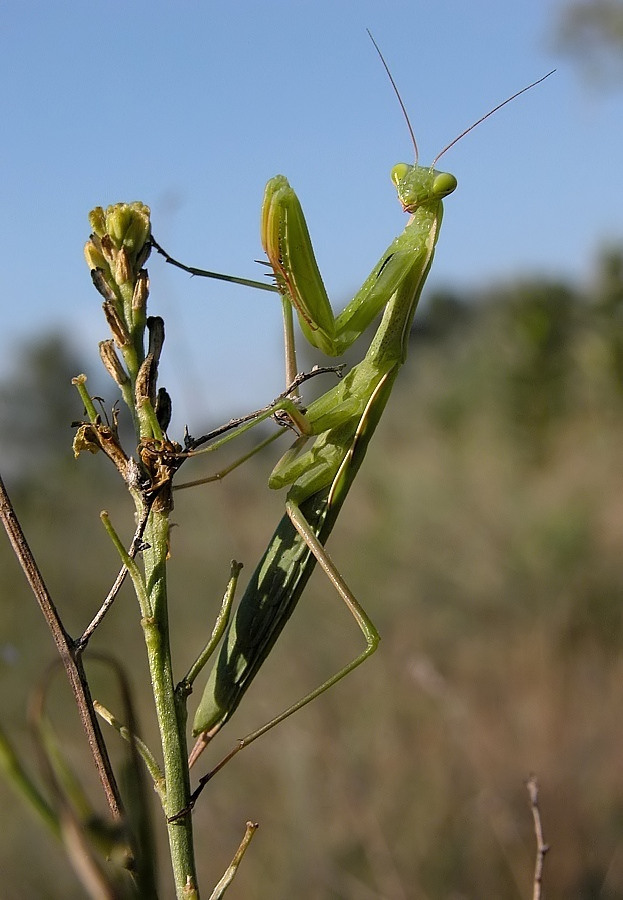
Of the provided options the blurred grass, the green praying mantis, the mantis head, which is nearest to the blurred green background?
the blurred grass

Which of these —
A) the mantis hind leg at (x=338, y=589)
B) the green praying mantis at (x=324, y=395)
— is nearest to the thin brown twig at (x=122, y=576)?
the green praying mantis at (x=324, y=395)

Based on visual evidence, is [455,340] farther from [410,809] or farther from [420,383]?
[410,809]

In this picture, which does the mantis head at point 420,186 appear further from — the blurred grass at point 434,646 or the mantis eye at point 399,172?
the blurred grass at point 434,646

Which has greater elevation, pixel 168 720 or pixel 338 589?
pixel 168 720

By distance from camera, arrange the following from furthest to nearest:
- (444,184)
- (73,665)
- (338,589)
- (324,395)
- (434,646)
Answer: (434,646) → (444,184) → (324,395) → (338,589) → (73,665)

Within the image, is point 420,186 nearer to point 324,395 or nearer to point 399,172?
point 399,172

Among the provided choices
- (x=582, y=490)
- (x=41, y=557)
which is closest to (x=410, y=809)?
(x=582, y=490)

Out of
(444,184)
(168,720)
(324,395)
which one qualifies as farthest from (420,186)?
(168,720)
